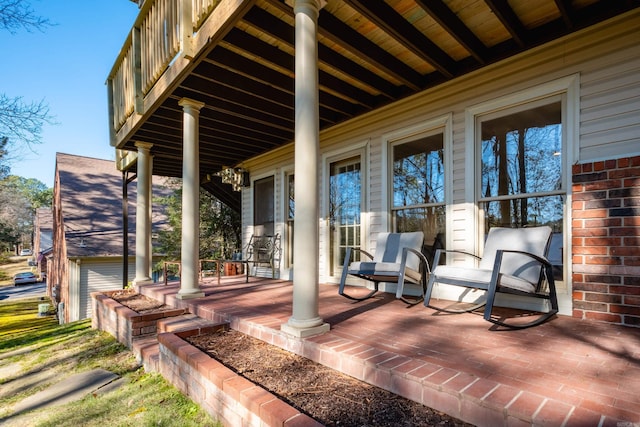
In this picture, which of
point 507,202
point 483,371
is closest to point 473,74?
point 507,202

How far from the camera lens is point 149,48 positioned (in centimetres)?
431

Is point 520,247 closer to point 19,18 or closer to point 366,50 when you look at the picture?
point 366,50

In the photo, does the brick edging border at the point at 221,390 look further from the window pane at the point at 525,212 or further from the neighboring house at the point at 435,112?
the window pane at the point at 525,212

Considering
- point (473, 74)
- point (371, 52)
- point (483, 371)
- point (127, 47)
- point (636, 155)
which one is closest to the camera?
point (483, 371)

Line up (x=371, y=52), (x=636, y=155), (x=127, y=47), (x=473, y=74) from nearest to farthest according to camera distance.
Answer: (x=636, y=155) → (x=371, y=52) → (x=473, y=74) → (x=127, y=47)

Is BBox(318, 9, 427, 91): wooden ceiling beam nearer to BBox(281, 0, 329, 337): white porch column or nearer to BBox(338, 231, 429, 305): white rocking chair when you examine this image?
BBox(281, 0, 329, 337): white porch column

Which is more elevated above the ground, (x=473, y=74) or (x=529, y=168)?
(x=473, y=74)

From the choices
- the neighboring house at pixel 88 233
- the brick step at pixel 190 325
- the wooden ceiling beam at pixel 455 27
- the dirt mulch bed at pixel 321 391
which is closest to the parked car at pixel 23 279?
the neighboring house at pixel 88 233

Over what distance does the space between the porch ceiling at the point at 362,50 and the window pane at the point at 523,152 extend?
0.65 meters

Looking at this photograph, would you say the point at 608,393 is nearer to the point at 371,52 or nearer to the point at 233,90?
the point at 371,52

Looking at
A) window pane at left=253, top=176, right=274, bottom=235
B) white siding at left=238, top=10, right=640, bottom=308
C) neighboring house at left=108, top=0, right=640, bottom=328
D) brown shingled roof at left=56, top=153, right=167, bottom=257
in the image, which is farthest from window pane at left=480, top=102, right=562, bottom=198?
brown shingled roof at left=56, top=153, right=167, bottom=257

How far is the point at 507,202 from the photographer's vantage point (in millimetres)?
3352

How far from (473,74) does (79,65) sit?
38.5 ft

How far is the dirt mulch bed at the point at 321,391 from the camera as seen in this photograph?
1.46 m
